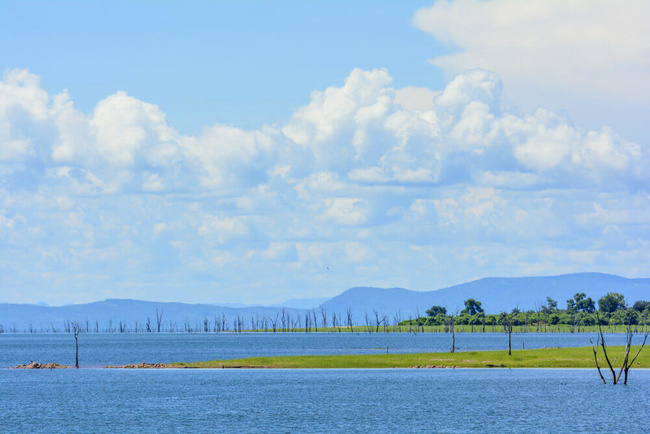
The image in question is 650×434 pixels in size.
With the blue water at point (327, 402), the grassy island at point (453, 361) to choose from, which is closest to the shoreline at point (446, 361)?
the grassy island at point (453, 361)

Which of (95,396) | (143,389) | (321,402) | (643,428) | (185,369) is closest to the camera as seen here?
(643,428)

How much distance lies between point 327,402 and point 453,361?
4889 centimetres

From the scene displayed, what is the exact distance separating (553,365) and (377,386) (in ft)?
114

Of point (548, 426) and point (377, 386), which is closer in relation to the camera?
point (548, 426)

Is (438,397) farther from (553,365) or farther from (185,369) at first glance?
(185,369)

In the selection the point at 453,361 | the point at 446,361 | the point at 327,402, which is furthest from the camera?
the point at 446,361

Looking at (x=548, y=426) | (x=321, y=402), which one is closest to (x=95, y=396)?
(x=321, y=402)

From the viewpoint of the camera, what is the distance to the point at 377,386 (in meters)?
125

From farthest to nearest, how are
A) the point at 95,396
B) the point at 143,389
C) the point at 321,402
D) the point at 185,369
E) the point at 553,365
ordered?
the point at 185,369, the point at 553,365, the point at 143,389, the point at 95,396, the point at 321,402

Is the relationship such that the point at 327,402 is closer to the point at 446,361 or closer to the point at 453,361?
the point at 453,361

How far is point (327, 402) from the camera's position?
343 feet

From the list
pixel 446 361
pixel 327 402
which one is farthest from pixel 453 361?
pixel 327 402

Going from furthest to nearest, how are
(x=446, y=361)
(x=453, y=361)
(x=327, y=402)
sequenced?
(x=446, y=361)
(x=453, y=361)
(x=327, y=402)

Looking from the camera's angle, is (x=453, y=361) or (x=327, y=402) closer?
(x=327, y=402)
